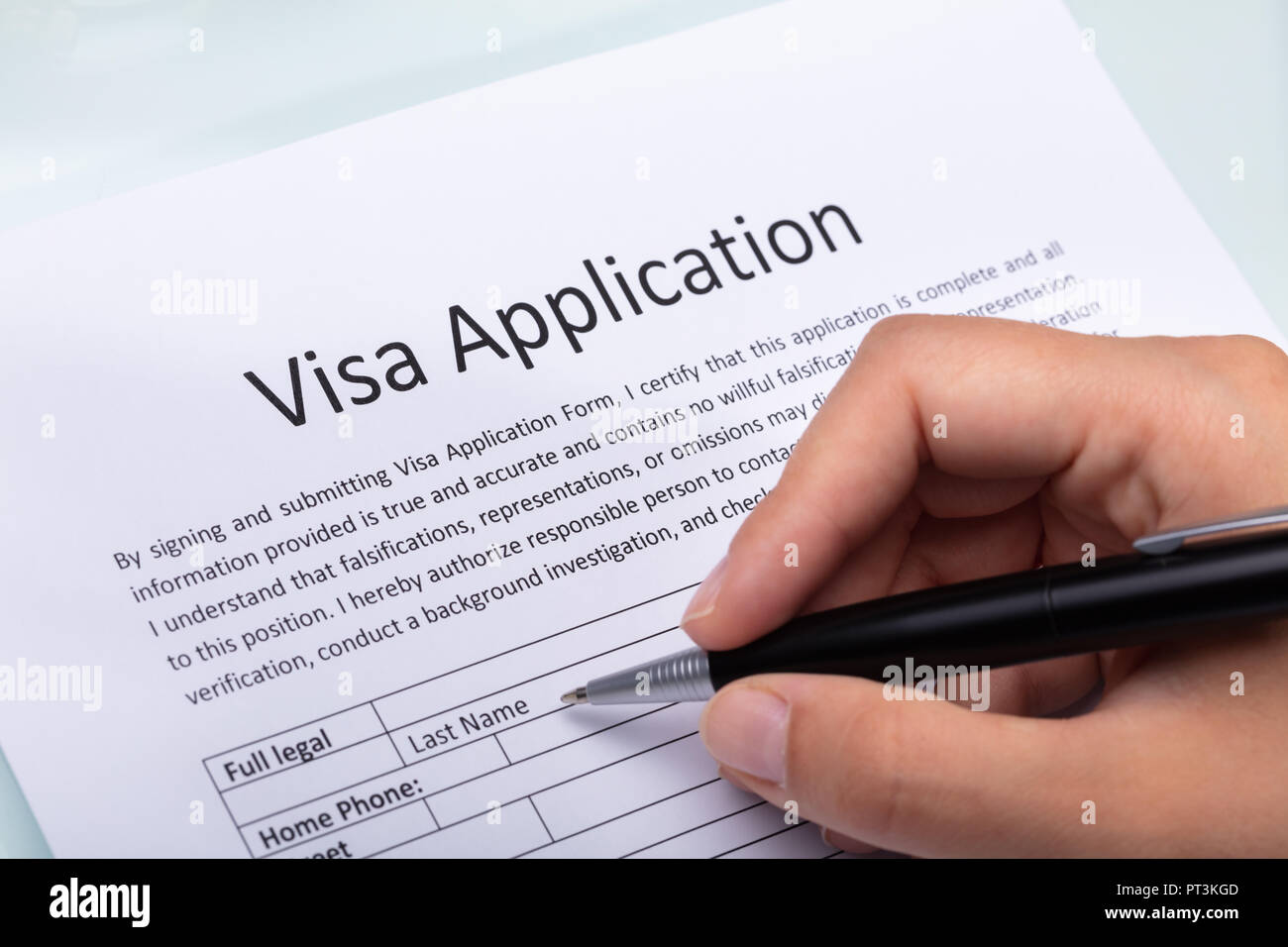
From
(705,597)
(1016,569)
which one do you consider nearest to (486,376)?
(705,597)

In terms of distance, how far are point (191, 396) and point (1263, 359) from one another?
0.50 m

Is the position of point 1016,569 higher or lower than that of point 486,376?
lower

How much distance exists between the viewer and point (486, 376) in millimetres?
576

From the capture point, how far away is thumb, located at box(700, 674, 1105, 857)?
0.42 m

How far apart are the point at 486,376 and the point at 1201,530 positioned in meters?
0.33

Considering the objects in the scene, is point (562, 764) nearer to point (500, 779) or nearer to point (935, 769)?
point (500, 779)

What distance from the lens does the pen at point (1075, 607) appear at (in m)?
0.42

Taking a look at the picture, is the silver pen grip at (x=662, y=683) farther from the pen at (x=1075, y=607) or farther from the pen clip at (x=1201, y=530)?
the pen clip at (x=1201, y=530)

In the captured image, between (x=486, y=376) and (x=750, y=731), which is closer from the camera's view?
(x=750, y=731)

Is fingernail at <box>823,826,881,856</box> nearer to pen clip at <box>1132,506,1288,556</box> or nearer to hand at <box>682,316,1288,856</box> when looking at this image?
hand at <box>682,316,1288,856</box>

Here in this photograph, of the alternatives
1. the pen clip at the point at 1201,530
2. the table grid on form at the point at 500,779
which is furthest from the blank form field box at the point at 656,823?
the pen clip at the point at 1201,530

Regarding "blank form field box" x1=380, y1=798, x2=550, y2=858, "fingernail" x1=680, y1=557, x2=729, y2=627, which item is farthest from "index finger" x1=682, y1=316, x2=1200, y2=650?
"blank form field box" x1=380, y1=798, x2=550, y2=858
